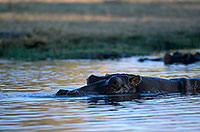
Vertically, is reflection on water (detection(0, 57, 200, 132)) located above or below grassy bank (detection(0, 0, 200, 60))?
below

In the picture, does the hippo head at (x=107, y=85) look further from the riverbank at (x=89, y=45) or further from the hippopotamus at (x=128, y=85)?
the riverbank at (x=89, y=45)

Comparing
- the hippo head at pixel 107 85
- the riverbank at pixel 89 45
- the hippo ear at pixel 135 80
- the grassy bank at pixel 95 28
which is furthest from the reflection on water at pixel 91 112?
the grassy bank at pixel 95 28

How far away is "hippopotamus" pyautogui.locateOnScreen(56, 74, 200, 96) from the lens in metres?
10.6

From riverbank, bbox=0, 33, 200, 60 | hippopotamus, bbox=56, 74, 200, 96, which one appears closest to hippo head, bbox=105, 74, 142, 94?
hippopotamus, bbox=56, 74, 200, 96

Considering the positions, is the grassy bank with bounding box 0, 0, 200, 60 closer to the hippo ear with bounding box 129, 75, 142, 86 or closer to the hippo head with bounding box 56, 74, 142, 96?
the hippo ear with bounding box 129, 75, 142, 86

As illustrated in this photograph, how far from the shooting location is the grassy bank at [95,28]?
97.1ft

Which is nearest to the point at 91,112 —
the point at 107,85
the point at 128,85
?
the point at 107,85

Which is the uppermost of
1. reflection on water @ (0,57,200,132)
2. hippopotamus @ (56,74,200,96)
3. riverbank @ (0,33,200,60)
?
riverbank @ (0,33,200,60)

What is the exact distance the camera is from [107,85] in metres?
10.6

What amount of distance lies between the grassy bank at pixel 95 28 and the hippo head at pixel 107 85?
51.1 ft

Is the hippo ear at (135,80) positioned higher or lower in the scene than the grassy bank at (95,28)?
lower

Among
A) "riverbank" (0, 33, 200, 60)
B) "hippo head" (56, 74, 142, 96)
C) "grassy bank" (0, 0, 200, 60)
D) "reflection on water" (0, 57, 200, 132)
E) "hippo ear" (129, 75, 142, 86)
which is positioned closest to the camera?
"reflection on water" (0, 57, 200, 132)

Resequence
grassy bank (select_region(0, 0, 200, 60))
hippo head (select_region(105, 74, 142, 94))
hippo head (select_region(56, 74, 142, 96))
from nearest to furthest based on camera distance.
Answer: hippo head (select_region(105, 74, 142, 94)) → hippo head (select_region(56, 74, 142, 96)) → grassy bank (select_region(0, 0, 200, 60))

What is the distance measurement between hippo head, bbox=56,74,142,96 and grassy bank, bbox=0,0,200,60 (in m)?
15.6
